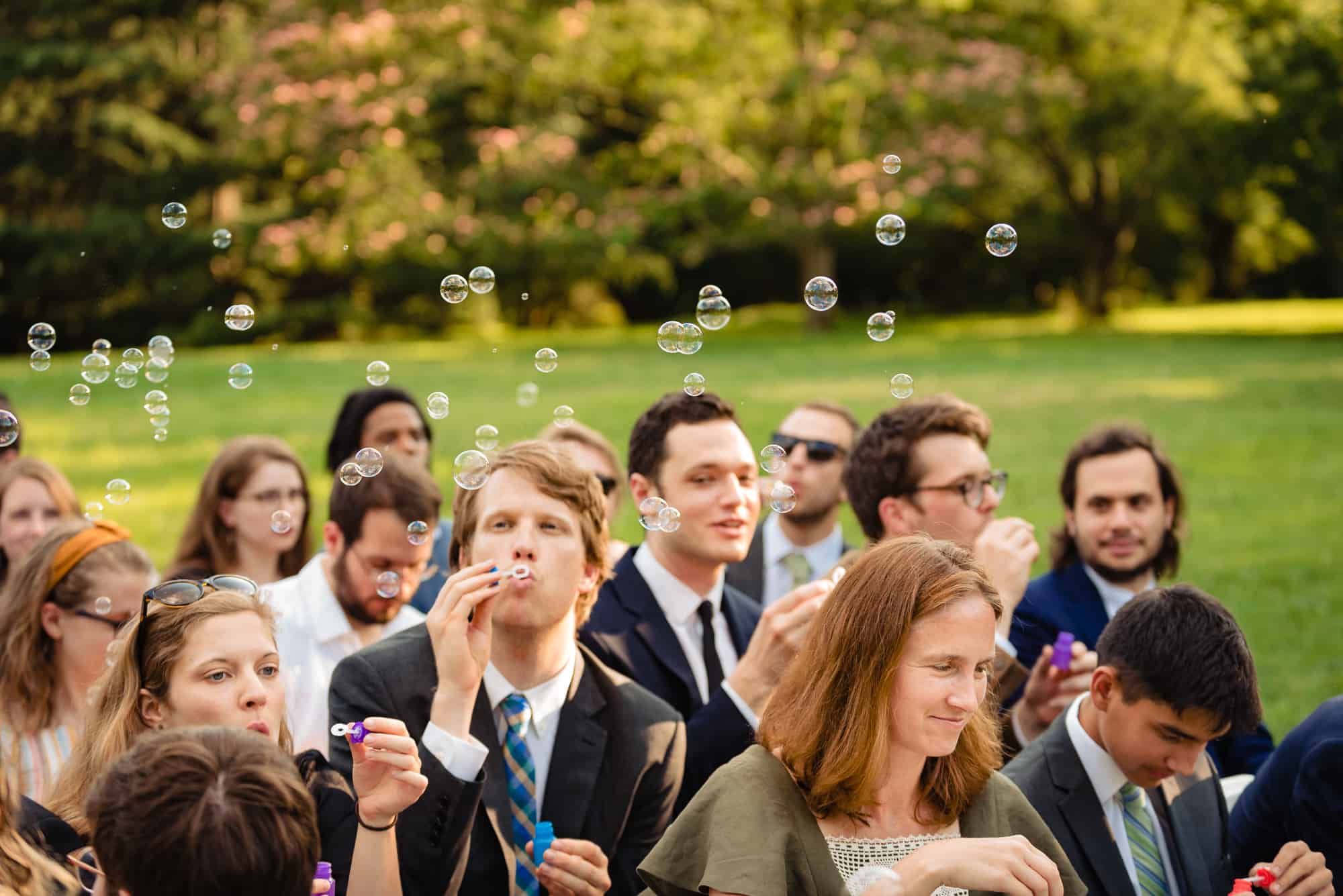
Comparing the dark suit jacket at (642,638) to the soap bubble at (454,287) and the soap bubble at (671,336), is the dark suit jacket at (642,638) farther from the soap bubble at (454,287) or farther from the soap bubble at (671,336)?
the soap bubble at (454,287)

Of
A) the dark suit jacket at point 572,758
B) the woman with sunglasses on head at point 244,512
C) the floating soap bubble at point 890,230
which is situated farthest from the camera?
the woman with sunglasses on head at point 244,512

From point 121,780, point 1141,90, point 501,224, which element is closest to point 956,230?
point 1141,90

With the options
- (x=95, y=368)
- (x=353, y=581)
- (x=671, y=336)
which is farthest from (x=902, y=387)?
(x=95, y=368)

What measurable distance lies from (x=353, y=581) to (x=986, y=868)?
2.76 m

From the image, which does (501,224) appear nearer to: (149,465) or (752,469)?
(149,465)

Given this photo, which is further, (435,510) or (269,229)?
(269,229)

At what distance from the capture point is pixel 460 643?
10.7 ft

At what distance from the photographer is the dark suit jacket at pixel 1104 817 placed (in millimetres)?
3494

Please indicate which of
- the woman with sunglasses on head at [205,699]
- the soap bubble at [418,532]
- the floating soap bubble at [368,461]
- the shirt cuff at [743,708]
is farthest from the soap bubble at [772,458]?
the woman with sunglasses on head at [205,699]

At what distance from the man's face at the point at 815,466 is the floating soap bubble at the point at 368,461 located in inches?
77.1

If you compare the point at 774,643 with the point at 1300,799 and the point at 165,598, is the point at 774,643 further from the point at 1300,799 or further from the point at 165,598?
the point at 165,598

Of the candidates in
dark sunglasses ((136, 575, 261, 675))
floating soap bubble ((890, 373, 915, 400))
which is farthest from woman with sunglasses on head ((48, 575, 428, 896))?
floating soap bubble ((890, 373, 915, 400))

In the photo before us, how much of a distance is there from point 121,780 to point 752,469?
2508 mm

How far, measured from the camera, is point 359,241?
2953 cm
